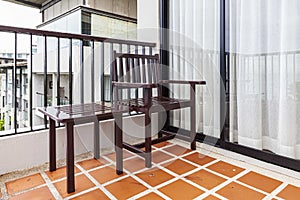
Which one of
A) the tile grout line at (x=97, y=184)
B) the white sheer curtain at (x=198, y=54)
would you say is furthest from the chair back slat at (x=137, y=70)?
the tile grout line at (x=97, y=184)

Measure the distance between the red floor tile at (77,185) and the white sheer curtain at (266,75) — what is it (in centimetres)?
122

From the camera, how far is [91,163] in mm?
1812

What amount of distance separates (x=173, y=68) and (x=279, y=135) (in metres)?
1.23

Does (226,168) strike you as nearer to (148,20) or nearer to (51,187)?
(51,187)

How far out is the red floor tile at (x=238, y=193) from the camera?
1.32 metres

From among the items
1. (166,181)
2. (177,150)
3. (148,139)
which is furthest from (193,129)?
(166,181)

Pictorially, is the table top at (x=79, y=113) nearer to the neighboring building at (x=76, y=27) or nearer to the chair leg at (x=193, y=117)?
the chair leg at (x=193, y=117)

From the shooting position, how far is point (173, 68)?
244 cm

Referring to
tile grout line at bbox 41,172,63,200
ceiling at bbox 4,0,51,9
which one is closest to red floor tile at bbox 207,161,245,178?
tile grout line at bbox 41,172,63,200

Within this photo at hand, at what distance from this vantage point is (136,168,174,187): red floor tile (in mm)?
1514

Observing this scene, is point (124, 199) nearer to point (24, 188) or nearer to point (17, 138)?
A: point (24, 188)

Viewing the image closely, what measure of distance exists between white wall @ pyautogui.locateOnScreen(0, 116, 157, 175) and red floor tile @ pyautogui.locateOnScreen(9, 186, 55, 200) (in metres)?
0.36

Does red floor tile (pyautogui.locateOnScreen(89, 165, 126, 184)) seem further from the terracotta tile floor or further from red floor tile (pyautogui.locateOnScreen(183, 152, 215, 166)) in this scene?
red floor tile (pyautogui.locateOnScreen(183, 152, 215, 166))

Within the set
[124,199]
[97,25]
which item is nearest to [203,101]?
[124,199]
